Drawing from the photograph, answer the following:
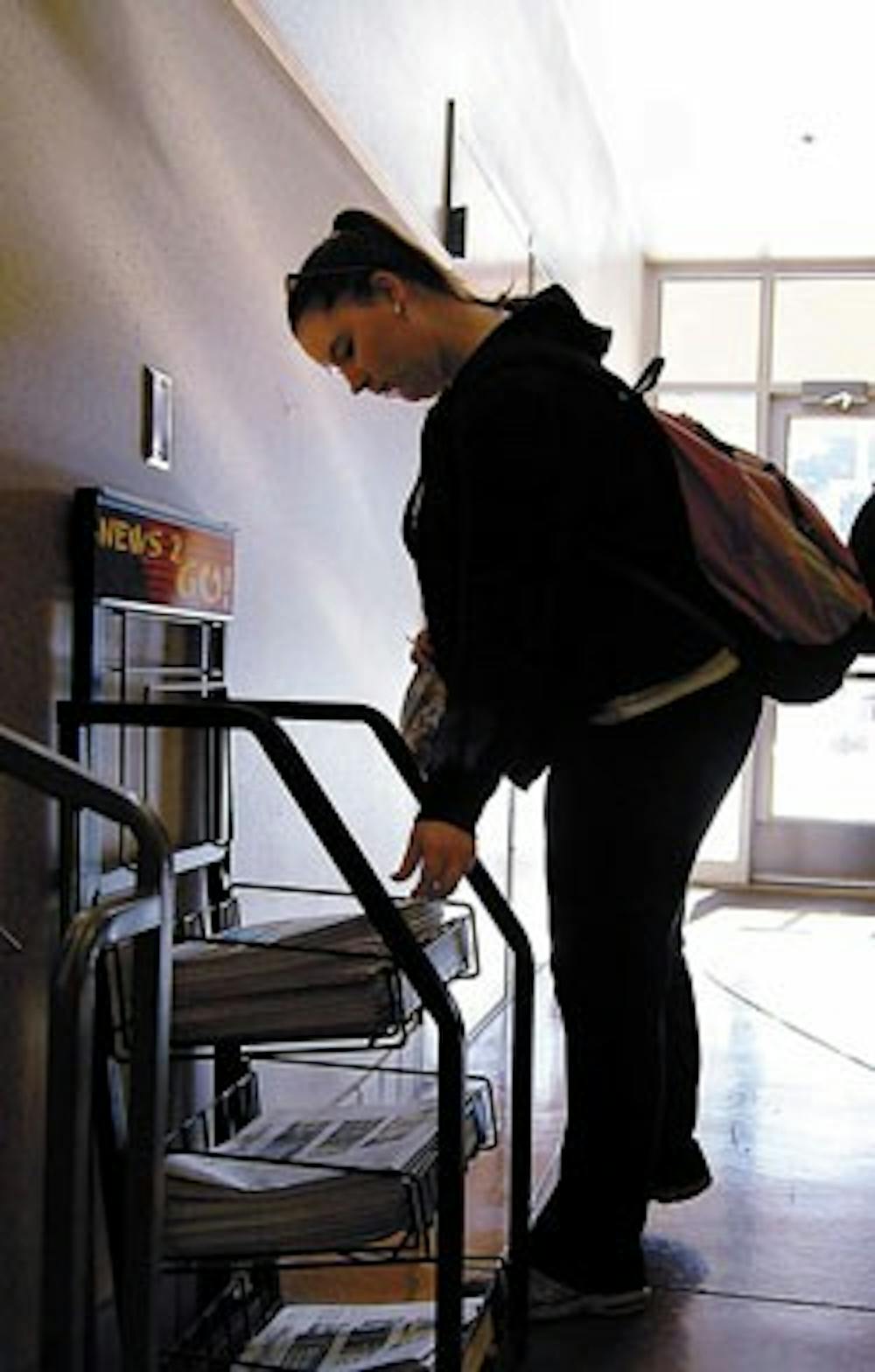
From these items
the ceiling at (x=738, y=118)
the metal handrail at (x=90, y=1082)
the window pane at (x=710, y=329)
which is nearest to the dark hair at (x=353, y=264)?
the metal handrail at (x=90, y=1082)

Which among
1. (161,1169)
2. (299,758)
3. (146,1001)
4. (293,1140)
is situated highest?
(299,758)

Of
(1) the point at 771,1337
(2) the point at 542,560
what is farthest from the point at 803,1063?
(2) the point at 542,560

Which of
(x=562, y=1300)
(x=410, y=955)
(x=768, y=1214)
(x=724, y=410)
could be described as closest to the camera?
(x=410, y=955)

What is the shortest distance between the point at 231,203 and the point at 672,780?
2.87 feet

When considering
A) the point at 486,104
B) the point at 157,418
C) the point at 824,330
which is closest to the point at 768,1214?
the point at 157,418

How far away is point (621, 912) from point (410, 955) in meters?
0.56

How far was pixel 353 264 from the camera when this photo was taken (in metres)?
1.58

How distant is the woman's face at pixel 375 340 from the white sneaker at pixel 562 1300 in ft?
3.48

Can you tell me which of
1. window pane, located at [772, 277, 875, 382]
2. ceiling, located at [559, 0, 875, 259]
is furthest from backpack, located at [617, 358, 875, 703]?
window pane, located at [772, 277, 875, 382]

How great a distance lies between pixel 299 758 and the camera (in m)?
1.28

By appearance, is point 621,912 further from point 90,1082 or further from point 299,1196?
point 90,1082

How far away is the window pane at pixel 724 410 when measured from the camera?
279 inches

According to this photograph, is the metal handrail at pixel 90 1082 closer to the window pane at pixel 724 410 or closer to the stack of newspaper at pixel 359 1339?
the stack of newspaper at pixel 359 1339

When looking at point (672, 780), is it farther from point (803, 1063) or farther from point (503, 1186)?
point (803, 1063)
